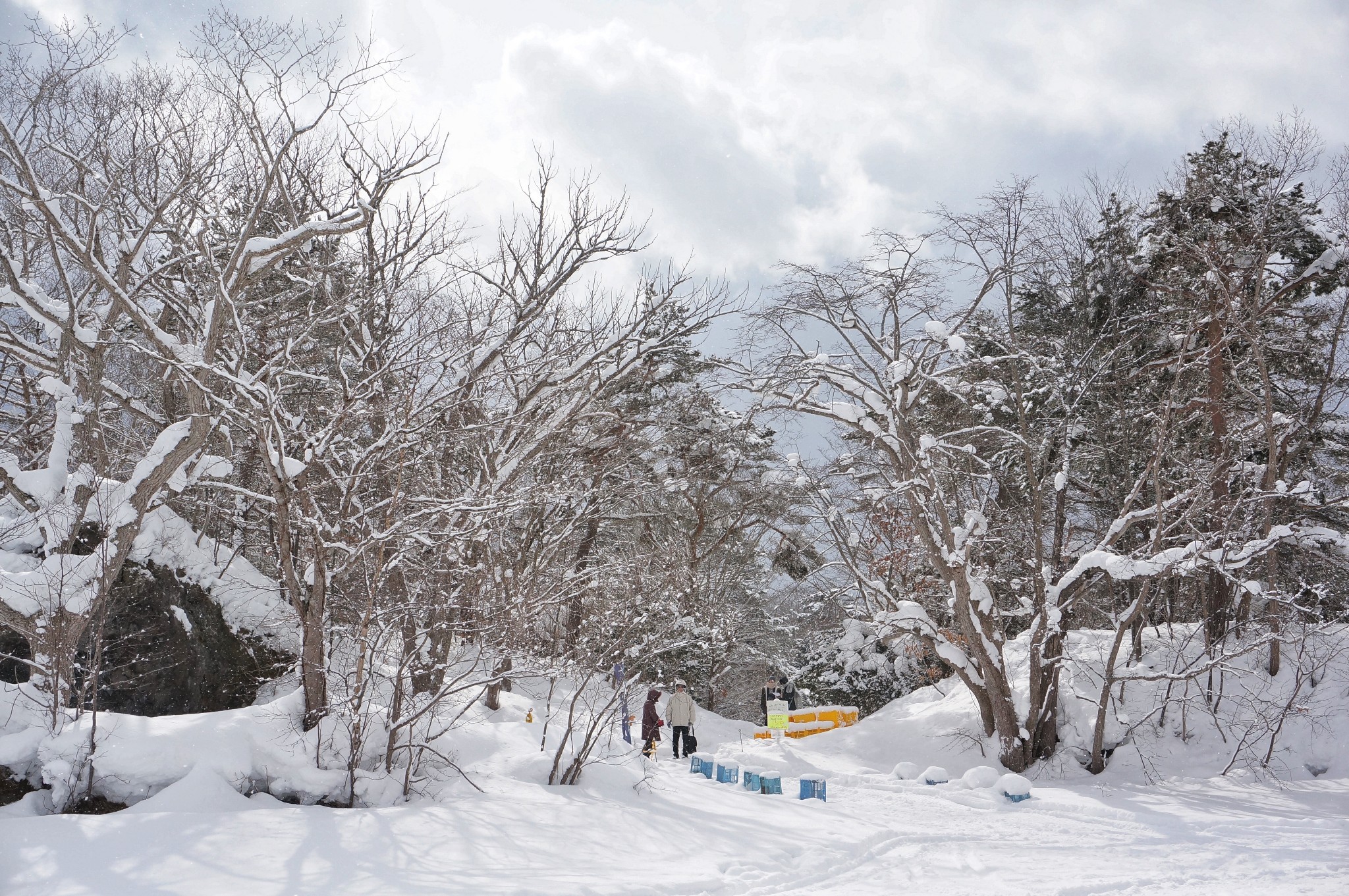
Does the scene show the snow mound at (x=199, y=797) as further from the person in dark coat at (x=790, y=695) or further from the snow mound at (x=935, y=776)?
the person in dark coat at (x=790, y=695)

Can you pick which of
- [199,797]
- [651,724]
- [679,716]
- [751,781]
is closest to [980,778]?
[751,781]

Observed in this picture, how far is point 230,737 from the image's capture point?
7.27 metres

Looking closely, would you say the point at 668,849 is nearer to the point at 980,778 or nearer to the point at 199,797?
the point at 199,797

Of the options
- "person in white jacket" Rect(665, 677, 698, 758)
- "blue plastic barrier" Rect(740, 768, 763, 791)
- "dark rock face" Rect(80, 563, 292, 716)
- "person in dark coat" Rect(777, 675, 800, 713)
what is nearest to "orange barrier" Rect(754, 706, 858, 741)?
"person in white jacket" Rect(665, 677, 698, 758)

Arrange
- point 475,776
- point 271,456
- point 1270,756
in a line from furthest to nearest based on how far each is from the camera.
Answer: point 1270,756
point 475,776
point 271,456

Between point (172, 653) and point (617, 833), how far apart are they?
7302mm

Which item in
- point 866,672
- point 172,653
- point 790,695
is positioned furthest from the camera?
point 790,695

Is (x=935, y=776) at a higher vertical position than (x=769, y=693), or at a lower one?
higher

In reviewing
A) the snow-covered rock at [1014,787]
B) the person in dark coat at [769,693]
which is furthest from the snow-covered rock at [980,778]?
the person in dark coat at [769,693]

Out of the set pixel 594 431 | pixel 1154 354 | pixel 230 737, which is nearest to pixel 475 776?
pixel 230 737

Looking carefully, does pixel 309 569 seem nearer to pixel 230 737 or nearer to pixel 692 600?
pixel 230 737

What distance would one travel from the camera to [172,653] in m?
10.4

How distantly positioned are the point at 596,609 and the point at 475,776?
5124 millimetres

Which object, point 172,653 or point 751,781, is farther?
point 172,653
